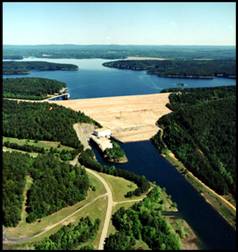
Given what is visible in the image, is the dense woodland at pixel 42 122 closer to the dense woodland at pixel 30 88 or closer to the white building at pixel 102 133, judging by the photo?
the white building at pixel 102 133

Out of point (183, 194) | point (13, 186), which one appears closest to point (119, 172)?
point (183, 194)

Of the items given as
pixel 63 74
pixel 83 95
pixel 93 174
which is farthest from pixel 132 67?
pixel 93 174

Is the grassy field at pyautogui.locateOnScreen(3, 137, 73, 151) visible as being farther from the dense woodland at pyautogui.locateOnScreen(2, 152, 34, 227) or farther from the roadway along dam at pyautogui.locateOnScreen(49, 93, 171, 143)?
the dense woodland at pyautogui.locateOnScreen(2, 152, 34, 227)

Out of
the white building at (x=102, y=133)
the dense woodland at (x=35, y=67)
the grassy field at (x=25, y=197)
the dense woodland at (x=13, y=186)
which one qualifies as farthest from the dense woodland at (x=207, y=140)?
the dense woodland at (x=35, y=67)

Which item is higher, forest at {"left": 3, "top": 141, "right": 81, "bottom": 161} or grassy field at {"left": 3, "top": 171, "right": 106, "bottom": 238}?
forest at {"left": 3, "top": 141, "right": 81, "bottom": 161}

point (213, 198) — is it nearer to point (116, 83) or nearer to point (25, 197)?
point (25, 197)

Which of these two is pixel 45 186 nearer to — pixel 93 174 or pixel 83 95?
pixel 93 174

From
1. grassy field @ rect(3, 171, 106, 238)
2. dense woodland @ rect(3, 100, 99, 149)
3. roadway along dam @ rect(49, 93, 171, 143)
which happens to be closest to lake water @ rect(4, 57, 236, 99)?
roadway along dam @ rect(49, 93, 171, 143)
